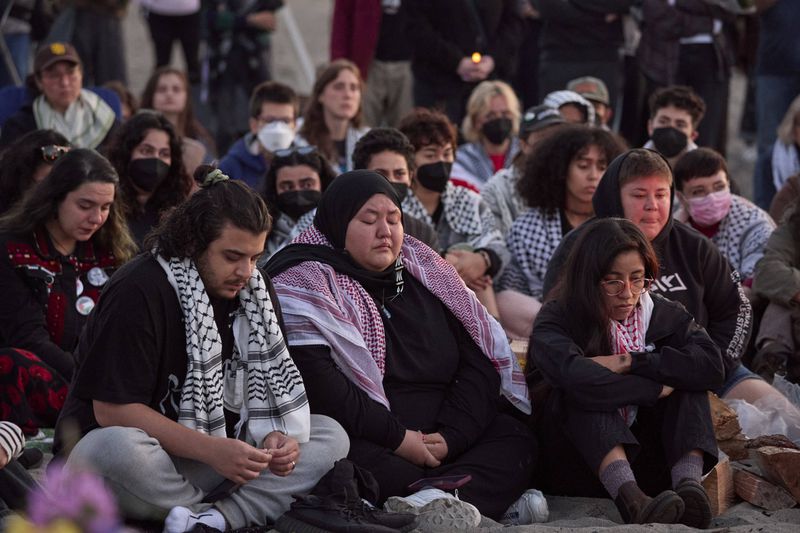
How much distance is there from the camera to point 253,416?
160 inches

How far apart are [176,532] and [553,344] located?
55.3 inches

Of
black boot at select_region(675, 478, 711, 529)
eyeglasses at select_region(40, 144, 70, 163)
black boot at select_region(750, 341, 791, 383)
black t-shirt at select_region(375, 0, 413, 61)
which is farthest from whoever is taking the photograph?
black t-shirt at select_region(375, 0, 413, 61)

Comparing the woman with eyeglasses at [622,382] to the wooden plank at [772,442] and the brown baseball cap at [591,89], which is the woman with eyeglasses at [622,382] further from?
the brown baseball cap at [591,89]

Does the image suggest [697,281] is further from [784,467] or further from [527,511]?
[527,511]

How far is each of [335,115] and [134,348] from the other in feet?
13.5

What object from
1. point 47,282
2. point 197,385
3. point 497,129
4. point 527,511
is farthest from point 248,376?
point 497,129

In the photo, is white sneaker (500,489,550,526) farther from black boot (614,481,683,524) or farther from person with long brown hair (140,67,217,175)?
person with long brown hair (140,67,217,175)

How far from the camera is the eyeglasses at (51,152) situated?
18.7 ft

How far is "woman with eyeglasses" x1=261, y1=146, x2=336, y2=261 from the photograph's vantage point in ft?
19.9

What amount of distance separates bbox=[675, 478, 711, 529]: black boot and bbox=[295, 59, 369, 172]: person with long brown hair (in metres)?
4.01

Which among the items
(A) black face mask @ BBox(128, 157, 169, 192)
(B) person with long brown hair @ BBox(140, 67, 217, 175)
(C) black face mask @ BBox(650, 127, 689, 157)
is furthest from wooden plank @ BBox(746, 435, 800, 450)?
(B) person with long brown hair @ BBox(140, 67, 217, 175)

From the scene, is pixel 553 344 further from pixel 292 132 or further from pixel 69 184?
pixel 292 132

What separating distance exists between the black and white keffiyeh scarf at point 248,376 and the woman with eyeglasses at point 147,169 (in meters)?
2.22

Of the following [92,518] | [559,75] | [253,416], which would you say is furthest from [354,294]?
[559,75]
